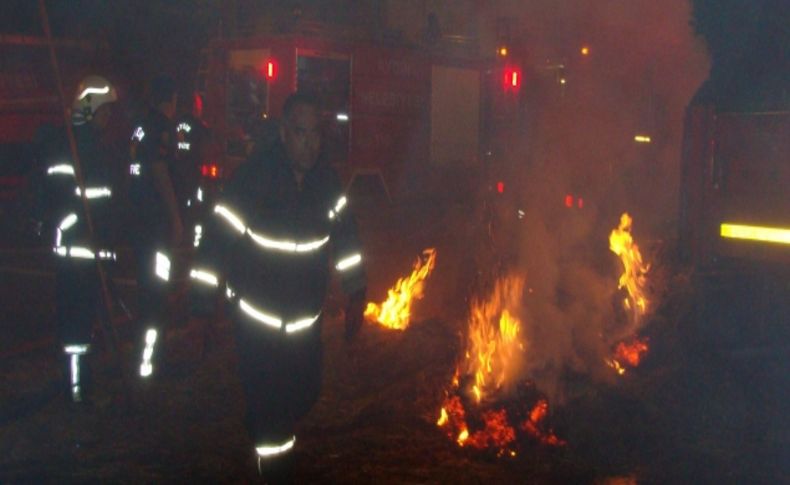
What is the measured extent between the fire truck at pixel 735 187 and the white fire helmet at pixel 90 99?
3.79 meters

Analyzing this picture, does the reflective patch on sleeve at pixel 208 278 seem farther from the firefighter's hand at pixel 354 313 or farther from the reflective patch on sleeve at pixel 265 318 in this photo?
the firefighter's hand at pixel 354 313

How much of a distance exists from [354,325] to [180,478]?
112cm

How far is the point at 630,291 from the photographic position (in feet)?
23.7

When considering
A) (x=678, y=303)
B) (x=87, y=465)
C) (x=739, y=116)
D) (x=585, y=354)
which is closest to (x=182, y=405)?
(x=87, y=465)

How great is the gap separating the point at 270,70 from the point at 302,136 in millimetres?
10861

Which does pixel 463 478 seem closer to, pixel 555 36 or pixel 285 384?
pixel 285 384

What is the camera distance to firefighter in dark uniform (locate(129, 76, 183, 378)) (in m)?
5.94

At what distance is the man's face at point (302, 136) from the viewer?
13.3 ft

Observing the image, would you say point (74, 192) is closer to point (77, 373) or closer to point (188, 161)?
point (77, 373)

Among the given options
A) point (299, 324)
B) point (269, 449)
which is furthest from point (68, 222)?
point (269, 449)

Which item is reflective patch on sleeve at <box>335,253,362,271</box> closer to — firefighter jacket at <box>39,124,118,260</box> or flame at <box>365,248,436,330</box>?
firefighter jacket at <box>39,124,118,260</box>

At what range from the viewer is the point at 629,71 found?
43.1ft

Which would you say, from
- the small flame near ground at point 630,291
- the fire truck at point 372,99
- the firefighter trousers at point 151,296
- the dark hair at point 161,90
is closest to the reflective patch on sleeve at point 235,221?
the firefighter trousers at point 151,296

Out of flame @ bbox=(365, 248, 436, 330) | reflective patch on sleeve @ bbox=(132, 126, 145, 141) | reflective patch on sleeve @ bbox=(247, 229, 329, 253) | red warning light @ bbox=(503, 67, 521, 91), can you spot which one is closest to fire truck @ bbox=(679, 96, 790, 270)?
flame @ bbox=(365, 248, 436, 330)
